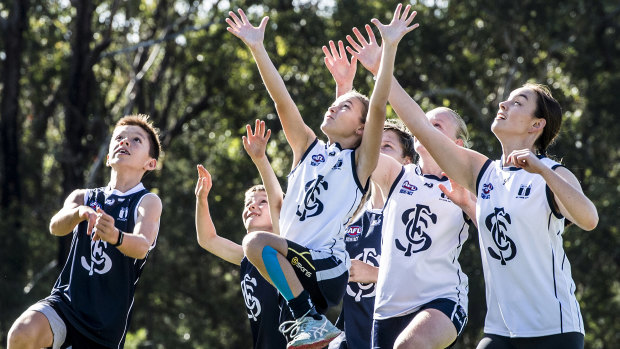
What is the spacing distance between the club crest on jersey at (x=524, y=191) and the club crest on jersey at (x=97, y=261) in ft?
8.23

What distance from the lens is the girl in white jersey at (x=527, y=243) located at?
461 centimetres

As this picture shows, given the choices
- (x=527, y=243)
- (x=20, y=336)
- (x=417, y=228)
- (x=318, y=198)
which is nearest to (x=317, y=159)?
(x=318, y=198)

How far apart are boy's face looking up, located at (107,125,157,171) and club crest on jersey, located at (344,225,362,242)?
4.50ft

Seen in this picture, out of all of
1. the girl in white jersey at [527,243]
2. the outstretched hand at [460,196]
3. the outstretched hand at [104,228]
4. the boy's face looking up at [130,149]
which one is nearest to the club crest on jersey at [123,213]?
the boy's face looking up at [130,149]

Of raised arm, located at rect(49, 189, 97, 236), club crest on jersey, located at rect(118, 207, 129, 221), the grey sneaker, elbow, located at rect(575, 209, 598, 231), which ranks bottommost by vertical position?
the grey sneaker

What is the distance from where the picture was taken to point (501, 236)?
4793 millimetres

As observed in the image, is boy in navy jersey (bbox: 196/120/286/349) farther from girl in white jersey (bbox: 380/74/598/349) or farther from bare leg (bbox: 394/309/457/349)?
girl in white jersey (bbox: 380/74/598/349)

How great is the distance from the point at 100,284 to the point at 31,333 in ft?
1.75

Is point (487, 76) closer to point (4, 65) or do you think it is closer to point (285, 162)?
point (285, 162)

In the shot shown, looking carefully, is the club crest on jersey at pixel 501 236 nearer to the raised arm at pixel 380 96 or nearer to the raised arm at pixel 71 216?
the raised arm at pixel 380 96

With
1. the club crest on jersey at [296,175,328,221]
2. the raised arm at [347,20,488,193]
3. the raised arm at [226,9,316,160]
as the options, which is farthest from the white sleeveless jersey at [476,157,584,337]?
the raised arm at [226,9,316,160]

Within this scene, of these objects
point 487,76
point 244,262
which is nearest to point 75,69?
point 487,76

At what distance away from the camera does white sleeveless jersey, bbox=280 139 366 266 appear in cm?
527

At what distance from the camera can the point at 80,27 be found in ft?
60.7
